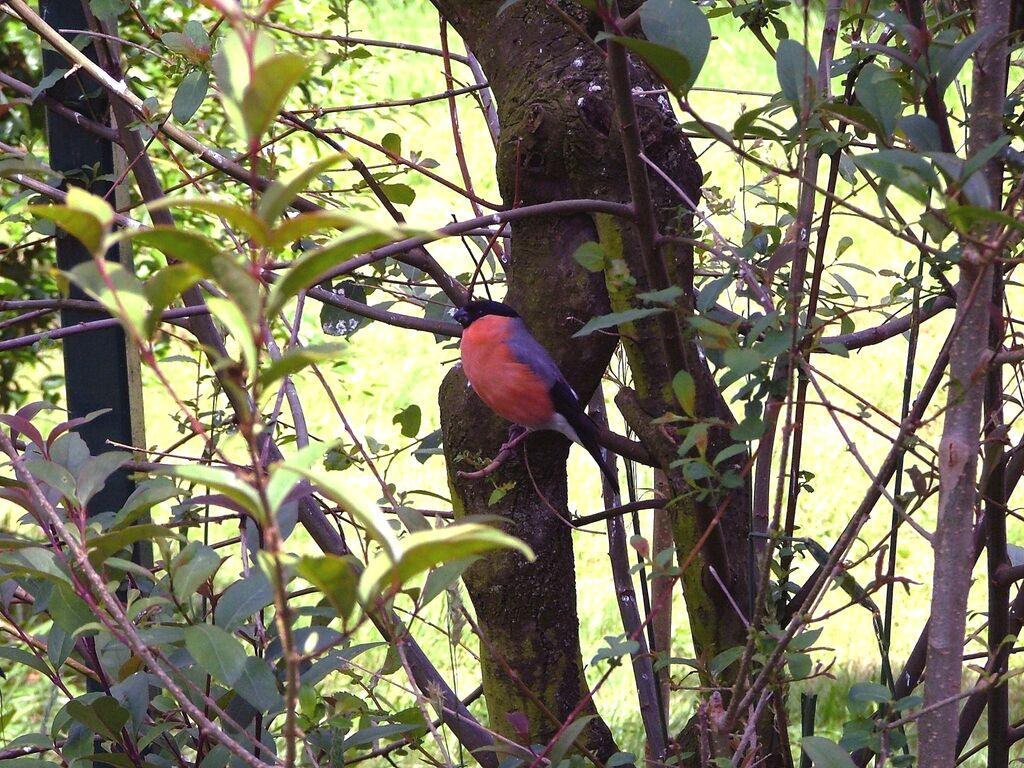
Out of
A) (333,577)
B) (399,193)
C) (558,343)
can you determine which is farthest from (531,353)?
(333,577)

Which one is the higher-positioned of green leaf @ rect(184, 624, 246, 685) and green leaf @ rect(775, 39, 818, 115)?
green leaf @ rect(775, 39, 818, 115)

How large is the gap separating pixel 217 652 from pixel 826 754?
532 millimetres

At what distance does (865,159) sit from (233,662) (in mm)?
644

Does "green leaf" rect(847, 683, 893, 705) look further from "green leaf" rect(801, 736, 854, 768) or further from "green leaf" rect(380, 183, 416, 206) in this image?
"green leaf" rect(380, 183, 416, 206)

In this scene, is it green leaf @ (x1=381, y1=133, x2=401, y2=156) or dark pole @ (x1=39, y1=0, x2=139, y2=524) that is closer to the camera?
green leaf @ (x1=381, y1=133, x2=401, y2=156)

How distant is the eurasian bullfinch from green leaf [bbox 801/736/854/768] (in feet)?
2.00

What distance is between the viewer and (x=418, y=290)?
2738 mm

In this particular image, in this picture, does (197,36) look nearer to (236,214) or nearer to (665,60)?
(665,60)

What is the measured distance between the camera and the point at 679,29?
0.94m

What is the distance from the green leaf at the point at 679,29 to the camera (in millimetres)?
933

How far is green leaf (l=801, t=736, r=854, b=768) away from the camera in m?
0.96

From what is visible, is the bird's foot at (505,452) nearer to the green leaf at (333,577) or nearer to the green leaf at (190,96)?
the green leaf at (190,96)

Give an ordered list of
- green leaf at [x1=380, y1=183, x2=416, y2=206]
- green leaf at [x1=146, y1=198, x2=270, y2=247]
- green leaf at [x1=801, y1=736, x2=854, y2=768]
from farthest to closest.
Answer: green leaf at [x1=380, y1=183, x2=416, y2=206]
green leaf at [x1=801, y1=736, x2=854, y2=768]
green leaf at [x1=146, y1=198, x2=270, y2=247]

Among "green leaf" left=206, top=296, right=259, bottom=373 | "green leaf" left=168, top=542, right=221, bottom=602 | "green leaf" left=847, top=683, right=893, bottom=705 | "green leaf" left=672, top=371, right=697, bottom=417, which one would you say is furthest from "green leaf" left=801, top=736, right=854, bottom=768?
"green leaf" left=206, top=296, right=259, bottom=373
